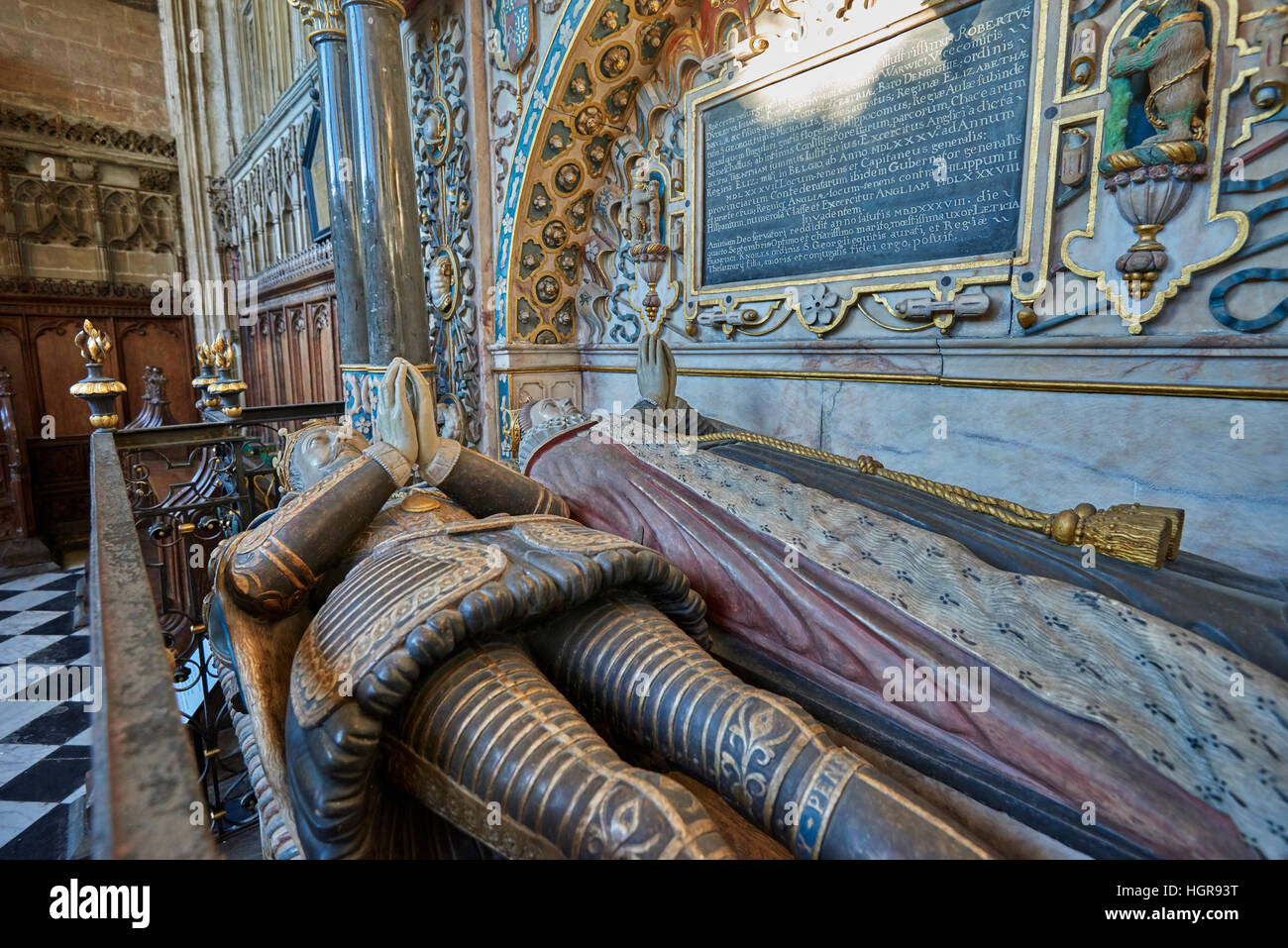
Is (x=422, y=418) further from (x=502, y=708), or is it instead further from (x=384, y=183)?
(x=384, y=183)

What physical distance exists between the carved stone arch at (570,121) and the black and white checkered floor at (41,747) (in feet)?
10.1

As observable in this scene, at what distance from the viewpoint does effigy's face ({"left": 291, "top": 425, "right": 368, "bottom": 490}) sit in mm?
1687

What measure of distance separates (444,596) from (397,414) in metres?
0.69

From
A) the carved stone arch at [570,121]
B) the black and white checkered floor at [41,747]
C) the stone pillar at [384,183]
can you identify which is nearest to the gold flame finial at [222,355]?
the stone pillar at [384,183]

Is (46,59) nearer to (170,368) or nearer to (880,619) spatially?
(170,368)

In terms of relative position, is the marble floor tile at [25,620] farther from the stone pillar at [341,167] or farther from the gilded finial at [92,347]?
the stone pillar at [341,167]

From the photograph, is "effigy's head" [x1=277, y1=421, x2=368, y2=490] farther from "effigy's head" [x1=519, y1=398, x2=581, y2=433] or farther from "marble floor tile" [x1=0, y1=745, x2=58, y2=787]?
"marble floor tile" [x1=0, y1=745, x2=58, y2=787]

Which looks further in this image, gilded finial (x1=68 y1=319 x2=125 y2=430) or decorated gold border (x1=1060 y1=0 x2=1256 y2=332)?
gilded finial (x1=68 y1=319 x2=125 y2=430)

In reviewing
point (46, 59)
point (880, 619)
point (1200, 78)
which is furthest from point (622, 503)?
point (46, 59)

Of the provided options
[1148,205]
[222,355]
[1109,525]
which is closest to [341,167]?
[222,355]

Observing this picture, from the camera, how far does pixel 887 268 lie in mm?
2572

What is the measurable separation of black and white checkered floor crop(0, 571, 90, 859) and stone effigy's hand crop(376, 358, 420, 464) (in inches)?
86.0

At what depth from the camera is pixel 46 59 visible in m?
8.12

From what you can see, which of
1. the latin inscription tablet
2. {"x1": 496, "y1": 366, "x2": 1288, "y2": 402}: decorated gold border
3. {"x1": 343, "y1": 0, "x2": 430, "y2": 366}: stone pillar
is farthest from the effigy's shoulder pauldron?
{"x1": 343, "y1": 0, "x2": 430, "y2": 366}: stone pillar
